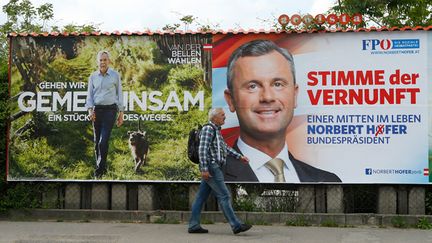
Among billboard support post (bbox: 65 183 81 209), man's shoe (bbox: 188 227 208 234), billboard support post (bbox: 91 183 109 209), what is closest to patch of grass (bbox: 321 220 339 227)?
man's shoe (bbox: 188 227 208 234)

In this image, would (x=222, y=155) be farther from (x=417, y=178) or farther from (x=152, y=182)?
(x=417, y=178)

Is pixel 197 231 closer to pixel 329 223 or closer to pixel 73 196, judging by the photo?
pixel 329 223

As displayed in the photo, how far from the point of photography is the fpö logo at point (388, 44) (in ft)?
31.9

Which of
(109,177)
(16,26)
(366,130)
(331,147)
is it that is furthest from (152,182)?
(16,26)

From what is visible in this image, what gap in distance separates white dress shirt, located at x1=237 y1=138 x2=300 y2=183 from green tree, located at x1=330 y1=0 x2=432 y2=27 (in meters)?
9.80

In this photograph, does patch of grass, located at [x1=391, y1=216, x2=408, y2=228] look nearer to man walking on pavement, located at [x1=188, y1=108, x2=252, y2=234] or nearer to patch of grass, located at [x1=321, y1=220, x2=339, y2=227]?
patch of grass, located at [x1=321, y1=220, x2=339, y2=227]

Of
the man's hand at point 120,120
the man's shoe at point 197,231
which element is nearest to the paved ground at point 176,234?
the man's shoe at point 197,231

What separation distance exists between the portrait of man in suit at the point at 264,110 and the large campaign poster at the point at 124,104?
577mm

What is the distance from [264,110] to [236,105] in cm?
49

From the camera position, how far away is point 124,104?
10.2m

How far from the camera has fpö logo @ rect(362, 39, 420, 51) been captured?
973cm

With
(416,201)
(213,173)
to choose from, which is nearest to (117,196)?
(213,173)

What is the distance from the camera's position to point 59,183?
10.4 m

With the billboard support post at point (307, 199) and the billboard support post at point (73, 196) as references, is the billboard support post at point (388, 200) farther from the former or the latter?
the billboard support post at point (73, 196)
